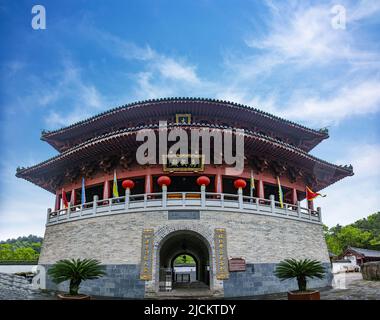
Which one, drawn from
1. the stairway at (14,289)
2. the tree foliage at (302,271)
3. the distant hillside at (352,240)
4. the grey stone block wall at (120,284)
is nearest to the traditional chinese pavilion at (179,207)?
the grey stone block wall at (120,284)

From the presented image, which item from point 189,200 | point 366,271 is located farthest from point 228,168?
point 366,271

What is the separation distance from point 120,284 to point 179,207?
4390 millimetres

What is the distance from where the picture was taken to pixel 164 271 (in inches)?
617

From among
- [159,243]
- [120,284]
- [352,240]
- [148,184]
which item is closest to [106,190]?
[148,184]

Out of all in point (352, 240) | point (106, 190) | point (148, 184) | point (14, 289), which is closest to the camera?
point (14, 289)

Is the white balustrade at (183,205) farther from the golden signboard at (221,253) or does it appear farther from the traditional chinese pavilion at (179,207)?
the golden signboard at (221,253)

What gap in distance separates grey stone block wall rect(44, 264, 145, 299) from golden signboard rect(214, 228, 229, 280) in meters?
3.49

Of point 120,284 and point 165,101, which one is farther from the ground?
point 165,101

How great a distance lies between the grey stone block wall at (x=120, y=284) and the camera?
527 inches

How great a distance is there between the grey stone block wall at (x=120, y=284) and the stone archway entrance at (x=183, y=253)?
52.2 inches

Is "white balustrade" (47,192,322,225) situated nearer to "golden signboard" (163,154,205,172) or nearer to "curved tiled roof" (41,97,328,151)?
"golden signboard" (163,154,205,172)

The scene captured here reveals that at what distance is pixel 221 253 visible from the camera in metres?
13.9

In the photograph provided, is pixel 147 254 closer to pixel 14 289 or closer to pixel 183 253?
pixel 14 289

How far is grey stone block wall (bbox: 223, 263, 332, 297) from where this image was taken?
13.5 metres
